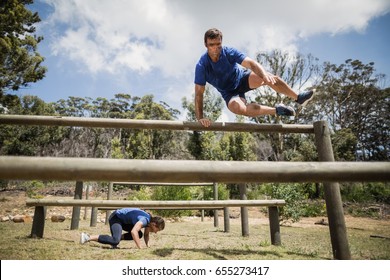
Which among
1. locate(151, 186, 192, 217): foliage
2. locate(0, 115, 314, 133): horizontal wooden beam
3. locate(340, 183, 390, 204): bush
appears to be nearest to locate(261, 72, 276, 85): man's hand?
locate(0, 115, 314, 133): horizontal wooden beam

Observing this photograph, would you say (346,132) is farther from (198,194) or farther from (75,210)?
(75,210)

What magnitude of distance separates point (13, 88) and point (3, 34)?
123 inches

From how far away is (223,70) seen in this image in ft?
10.4

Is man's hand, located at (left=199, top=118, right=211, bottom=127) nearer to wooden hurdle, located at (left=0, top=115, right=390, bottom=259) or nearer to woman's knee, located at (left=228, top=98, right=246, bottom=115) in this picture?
wooden hurdle, located at (left=0, top=115, right=390, bottom=259)

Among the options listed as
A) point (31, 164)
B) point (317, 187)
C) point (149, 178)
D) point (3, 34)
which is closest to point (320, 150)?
point (149, 178)

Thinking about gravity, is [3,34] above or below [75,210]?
above

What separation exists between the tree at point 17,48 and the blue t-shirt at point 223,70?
13808mm

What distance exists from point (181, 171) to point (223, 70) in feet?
8.25

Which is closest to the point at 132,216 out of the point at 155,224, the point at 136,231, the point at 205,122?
the point at 155,224

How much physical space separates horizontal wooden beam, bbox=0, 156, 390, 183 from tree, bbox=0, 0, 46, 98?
15540mm

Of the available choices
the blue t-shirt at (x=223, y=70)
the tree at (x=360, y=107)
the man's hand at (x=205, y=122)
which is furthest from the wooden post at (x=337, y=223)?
the tree at (x=360, y=107)

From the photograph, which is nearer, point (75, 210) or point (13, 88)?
point (75, 210)

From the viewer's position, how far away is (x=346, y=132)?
68.9 feet
